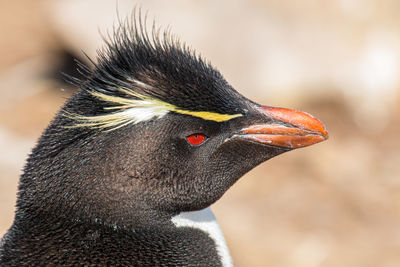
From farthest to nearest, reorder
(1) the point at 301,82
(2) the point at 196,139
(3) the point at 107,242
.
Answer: (1) the point at 301,82, (2) the point at 196,139, (3) the point at 107,242

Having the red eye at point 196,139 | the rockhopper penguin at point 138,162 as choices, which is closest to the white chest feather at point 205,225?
the rockhopper penguin at point 138,162

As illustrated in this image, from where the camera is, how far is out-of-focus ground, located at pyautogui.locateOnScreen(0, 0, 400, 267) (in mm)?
8180

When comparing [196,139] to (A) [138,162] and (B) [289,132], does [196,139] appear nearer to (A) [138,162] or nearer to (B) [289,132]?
(A) [138,162]

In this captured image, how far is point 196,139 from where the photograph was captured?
3160mm

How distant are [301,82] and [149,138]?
7.18 metres

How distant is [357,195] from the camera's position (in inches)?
326

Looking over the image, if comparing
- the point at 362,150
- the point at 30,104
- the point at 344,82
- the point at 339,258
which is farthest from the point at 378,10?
the point at 30,104

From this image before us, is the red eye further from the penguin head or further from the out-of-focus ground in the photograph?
the out-of-focus ground

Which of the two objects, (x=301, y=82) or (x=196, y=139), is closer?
(x=196, y=139)

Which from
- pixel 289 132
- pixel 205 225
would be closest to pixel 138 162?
pixel 205 225

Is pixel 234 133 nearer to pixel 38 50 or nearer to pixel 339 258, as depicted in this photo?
pixel 339 258

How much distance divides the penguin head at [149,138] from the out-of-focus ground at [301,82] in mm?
4420

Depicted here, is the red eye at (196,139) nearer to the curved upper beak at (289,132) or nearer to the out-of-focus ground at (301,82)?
the curved upper beak at (289,132)

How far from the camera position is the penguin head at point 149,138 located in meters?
2.95
